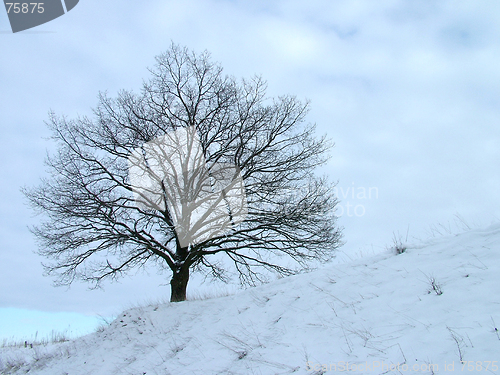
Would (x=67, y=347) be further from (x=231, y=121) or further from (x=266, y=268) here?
(x=231, y=121)

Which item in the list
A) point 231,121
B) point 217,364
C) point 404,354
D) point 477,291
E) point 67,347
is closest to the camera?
point 404,354

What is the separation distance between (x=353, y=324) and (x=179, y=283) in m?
7.56

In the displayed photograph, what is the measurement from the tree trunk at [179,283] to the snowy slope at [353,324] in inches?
90.9

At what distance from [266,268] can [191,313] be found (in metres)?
3.85

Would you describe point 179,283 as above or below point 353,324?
above

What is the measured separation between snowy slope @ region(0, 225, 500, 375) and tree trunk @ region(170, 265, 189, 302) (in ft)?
7.57

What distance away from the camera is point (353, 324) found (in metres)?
4.50

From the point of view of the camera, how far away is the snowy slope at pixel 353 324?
3494 mm

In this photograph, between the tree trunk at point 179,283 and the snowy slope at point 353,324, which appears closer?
the snowy slope at point 353,324

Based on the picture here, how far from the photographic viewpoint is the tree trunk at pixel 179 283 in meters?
10.8

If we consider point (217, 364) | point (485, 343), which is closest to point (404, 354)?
point (485, 343)

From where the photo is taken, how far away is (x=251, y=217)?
1130cm

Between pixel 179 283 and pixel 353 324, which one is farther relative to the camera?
pixel 179 283

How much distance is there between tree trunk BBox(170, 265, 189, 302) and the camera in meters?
10.8
